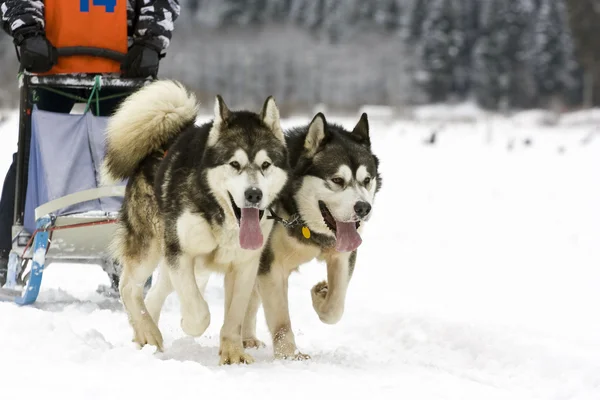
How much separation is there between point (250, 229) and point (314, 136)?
710 millimetres

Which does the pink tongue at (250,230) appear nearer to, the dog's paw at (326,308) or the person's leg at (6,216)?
the dog's paw at (326,308)

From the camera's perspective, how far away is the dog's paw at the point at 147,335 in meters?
3.55

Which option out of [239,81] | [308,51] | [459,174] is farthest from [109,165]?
[308,51]

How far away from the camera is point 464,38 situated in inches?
1604

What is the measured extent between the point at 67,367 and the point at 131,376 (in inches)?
8.5

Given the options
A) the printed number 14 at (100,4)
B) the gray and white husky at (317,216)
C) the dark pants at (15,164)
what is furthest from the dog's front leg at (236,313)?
the printed number 14 at (100,4)

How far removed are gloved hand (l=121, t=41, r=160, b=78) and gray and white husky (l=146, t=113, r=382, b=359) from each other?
1019 mm

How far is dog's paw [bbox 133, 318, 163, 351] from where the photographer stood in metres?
3.55

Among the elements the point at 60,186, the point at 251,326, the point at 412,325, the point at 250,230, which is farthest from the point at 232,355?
the point at 60,186

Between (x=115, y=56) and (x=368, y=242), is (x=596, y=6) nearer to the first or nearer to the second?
(x=368, y=242)

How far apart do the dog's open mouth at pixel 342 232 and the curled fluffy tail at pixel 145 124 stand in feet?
2.59

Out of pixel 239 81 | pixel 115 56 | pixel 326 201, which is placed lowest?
pixel 239 81

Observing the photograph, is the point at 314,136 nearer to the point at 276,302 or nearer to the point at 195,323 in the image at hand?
the point at 276,302

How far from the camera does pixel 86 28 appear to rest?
4254 mm
